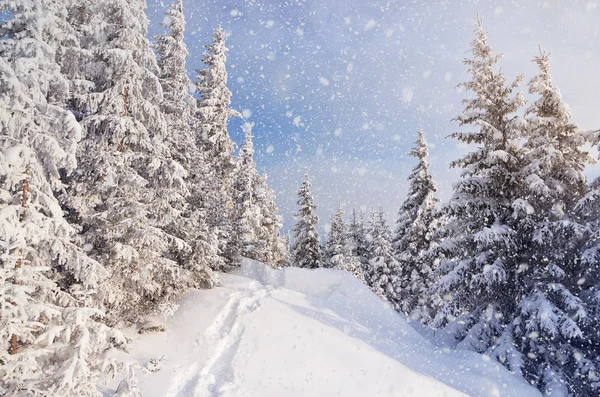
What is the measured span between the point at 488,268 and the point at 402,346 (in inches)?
204

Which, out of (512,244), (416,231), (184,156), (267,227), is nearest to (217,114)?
(267,227)

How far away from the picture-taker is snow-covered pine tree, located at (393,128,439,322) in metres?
26.2

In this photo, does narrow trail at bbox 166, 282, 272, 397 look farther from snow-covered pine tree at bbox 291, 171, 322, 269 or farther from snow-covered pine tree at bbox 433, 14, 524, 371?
snow-covered pine tree at bbox 291, 171, 322, 269

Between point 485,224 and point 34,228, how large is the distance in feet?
49.2

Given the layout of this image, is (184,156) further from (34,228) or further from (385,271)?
(385,271)

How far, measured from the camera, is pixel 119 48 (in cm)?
1300

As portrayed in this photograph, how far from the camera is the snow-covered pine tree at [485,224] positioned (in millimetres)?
14648

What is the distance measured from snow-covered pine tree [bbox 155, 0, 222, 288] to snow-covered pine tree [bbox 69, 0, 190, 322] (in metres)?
2.57

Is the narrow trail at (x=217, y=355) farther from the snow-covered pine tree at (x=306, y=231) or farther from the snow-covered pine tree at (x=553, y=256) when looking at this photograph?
the snow-covered pine tree at (x=306, y=231)

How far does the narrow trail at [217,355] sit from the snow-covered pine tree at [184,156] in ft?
7.18

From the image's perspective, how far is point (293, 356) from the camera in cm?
1302

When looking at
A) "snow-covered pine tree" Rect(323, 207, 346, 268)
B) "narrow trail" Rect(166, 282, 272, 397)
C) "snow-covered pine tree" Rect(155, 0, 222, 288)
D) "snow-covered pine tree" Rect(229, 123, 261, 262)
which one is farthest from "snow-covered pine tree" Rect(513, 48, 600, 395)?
"snow-covered pine tree" Rect(323, 207, 346, 268)

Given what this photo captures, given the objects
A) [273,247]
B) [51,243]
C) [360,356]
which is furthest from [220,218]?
[51,243]

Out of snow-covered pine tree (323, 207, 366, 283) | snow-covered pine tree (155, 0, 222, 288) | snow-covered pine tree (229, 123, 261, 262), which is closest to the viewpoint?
snow-covered pine tree (155, 0, 222, 288)
